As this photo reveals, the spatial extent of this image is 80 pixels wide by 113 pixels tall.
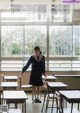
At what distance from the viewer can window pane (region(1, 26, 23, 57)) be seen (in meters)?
11.1

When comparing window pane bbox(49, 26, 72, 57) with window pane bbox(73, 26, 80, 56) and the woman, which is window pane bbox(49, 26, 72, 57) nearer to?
window pane bbox(73, 26, 80, 56)

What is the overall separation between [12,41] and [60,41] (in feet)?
6.01

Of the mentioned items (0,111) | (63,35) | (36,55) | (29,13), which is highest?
(29,13)

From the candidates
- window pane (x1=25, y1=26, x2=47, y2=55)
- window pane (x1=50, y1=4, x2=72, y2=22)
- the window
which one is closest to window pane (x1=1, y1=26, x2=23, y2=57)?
the window

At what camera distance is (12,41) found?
36.8 feet

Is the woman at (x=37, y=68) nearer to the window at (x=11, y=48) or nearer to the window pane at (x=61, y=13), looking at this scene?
the window pane at (x=61, y=13)

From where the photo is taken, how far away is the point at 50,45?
1126 centimetres

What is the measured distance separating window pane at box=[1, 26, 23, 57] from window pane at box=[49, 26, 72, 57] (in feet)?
3.86

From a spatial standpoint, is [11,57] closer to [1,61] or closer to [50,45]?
[1,61]

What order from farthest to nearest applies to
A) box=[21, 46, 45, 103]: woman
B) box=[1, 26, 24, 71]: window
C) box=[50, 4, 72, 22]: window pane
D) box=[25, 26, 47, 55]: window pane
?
box=[25, 26, 47, 55]: window pane → box=[1, 26, 24, 71]: window → box=[50, 4, 72, 22]: window pane → box=[21, 46, 45, 103]: woman

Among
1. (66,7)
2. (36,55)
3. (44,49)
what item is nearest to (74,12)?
(66,7)

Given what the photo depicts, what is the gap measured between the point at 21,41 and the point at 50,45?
112 cm

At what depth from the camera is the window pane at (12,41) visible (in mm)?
11102

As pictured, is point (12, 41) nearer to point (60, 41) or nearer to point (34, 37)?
point (34, 37)
